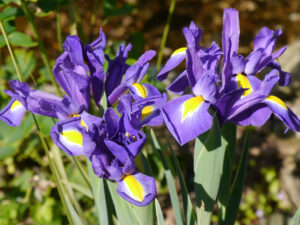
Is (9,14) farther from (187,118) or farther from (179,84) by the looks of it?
(187,118)

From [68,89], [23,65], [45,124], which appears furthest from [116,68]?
[23,65]

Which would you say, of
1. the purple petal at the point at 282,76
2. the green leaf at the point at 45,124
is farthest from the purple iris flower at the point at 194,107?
the green leaf at the point at 45,124

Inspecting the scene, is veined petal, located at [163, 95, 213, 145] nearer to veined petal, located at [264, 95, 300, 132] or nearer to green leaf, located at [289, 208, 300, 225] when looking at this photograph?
veined petal, located at [264, 95, 300, 132]

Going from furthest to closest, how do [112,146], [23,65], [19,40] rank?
[23,65] → [19,40] → [112,146]

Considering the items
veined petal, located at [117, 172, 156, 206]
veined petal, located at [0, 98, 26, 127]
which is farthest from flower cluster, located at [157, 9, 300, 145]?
veined petal, located at [0, 98, 26, 127]

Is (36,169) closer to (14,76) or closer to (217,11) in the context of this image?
(14,76)

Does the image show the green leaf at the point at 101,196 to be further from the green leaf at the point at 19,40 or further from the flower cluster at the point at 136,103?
the green leaf at the point at 19,40

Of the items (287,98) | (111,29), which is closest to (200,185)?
(287,98)

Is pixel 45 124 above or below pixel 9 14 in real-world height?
below

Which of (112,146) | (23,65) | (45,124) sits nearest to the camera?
(112,146)
